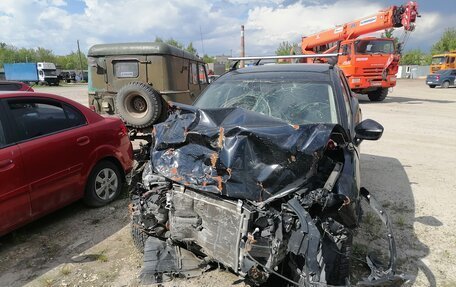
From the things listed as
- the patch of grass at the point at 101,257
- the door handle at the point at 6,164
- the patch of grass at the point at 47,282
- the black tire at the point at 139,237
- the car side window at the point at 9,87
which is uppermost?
the car side window at the point at 9,87

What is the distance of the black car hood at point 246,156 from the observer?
2.47 meters

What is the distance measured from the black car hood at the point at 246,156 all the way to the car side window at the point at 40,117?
5.90ft

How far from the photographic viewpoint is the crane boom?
46.3ft

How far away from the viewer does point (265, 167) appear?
252cm

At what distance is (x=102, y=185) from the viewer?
4.61 m

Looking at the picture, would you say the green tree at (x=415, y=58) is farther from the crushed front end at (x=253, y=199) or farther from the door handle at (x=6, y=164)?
the door handle at (x=6, y=164)

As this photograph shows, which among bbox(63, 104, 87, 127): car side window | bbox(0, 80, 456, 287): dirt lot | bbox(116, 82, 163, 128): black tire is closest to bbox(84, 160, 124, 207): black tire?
bbox(0, 80, 456, 287): dirt lot

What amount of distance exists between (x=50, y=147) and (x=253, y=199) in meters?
2.51

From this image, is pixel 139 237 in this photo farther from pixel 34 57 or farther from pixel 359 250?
pixel 34 57

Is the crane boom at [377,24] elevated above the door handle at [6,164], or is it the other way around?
the crane boom at [377,24]

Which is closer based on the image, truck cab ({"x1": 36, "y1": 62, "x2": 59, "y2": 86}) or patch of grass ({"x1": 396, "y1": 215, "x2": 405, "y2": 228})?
patch of grass ({"x1": 396, "y1": 215, "x2": 405, "y2": 228})

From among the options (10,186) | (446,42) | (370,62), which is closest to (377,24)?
(370,62)

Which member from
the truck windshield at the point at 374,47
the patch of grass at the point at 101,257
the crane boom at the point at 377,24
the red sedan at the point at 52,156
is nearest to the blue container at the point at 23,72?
the crane boom at the point at 377,24

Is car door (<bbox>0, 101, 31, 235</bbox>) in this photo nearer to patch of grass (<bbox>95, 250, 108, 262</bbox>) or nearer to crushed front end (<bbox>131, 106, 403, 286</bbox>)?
patch of grass (<bbox>95, 250, 108, 262</bbox>)
